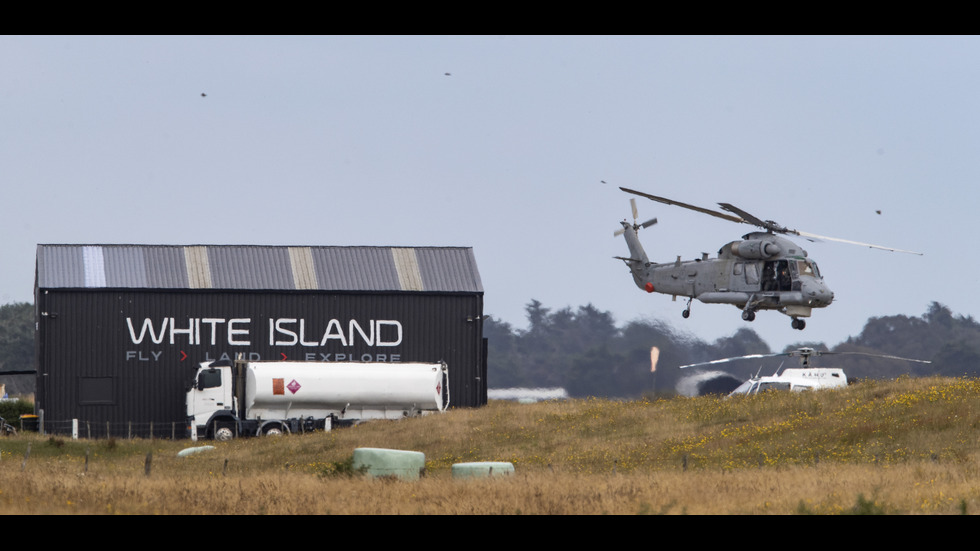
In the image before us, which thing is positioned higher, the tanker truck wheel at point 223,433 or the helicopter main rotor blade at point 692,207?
the helicopter main rotor blade at point 692,207

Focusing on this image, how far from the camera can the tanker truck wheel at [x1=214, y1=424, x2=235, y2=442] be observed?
147 ft

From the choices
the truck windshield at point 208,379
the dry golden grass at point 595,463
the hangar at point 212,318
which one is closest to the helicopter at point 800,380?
the dry golden grass at point 595,463

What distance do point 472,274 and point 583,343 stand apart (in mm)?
26279

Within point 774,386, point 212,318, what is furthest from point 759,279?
point 212,318

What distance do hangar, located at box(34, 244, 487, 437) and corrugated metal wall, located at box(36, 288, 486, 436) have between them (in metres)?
0.04

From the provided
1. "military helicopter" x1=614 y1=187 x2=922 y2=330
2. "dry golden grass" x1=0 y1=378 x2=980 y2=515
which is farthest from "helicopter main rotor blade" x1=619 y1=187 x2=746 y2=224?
"dry golden grass" x1=0 y1=378 x2=980 y2=515

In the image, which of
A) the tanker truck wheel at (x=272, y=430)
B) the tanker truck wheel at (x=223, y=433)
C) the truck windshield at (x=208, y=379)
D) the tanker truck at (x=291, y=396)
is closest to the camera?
the tanker truck wheel at (x=223, y=433)

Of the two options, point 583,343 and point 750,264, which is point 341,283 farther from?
point 583,343

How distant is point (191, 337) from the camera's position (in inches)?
1913

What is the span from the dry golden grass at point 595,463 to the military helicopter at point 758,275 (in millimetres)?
3104

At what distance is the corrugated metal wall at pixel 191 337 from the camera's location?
156ft

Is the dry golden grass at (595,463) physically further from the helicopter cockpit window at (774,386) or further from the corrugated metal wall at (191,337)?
the helicopter cockpit window at (774,386)

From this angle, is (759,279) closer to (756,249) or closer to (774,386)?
(756,249)
